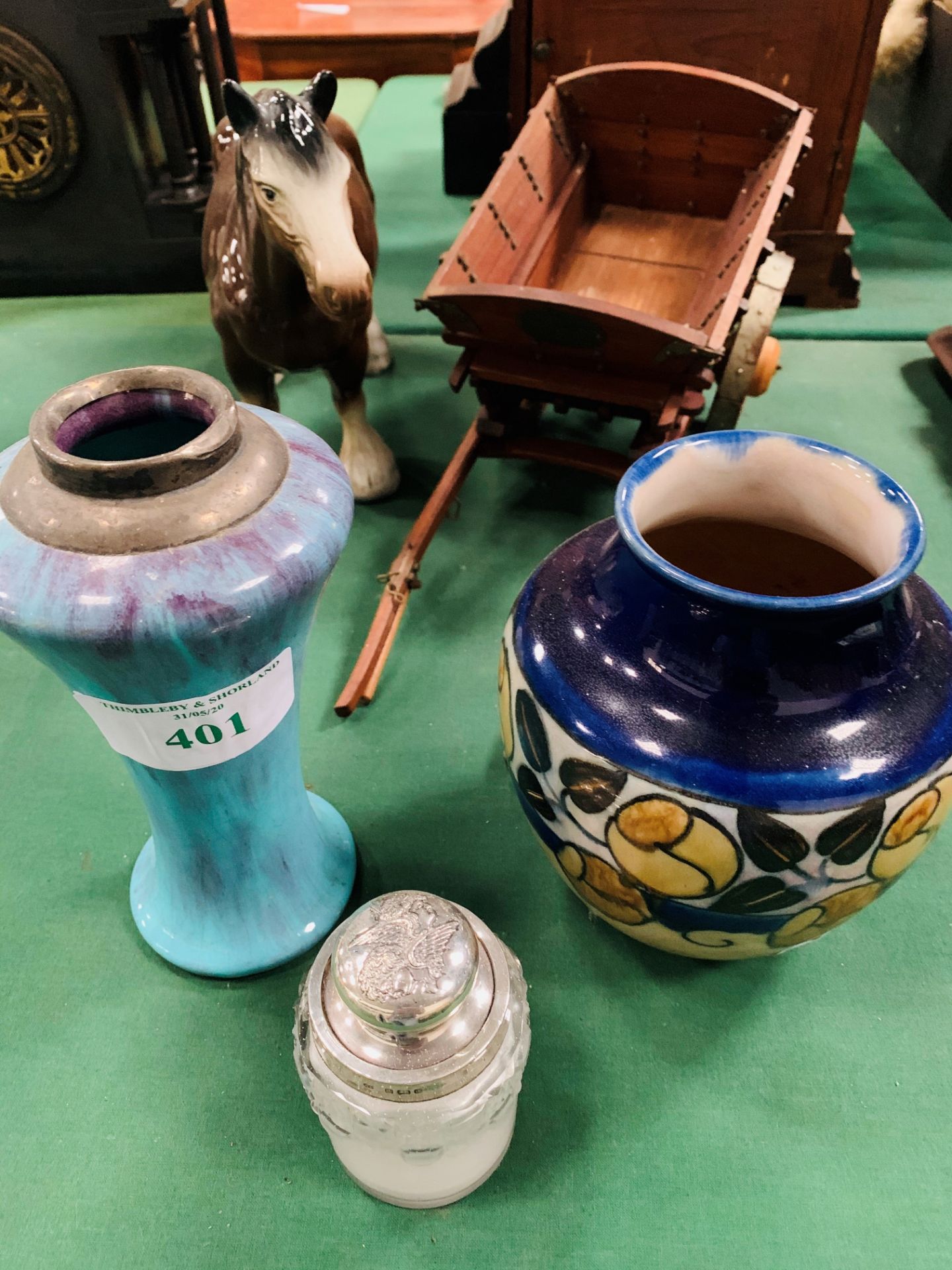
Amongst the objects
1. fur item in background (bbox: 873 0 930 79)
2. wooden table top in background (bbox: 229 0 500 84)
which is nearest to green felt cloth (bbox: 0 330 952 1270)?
fur item in background (bbox: 873 0 930 79)

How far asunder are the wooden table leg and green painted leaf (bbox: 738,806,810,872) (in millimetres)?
824

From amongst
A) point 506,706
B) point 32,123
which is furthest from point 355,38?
point 506,706

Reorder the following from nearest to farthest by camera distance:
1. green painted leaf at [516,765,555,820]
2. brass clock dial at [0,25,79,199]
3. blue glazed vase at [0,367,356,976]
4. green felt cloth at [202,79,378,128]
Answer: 1. blue glazed vase at [0,367,356,976]
2. green painted leaf at [516,765,555,820]
3. brass clock dial at [0,25,79,199]
4. green felt cloth at [202,79,378,128]

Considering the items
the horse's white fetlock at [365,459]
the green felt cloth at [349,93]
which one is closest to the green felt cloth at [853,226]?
the green felt cloth at [349,93]

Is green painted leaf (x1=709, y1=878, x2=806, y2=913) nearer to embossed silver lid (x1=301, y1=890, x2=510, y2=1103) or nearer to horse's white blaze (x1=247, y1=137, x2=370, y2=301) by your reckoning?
embossed silver lid (x1=301, y1=890, x2=510, y2=1103)

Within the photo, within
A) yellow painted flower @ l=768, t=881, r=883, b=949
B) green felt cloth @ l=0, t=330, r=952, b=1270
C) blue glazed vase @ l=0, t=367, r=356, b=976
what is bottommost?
green felt cloth @ l=0, t=330, r=952, b=1270

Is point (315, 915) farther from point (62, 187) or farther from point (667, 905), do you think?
point (62, 187)

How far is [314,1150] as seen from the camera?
105 centimetres

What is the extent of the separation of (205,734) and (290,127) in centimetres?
94

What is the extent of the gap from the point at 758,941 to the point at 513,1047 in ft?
0.88

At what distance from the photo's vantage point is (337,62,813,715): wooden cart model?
1525 millimetres

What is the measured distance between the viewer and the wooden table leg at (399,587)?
153cm

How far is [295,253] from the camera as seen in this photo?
1.43 m

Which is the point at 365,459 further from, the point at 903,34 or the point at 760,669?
the point at 903,34
